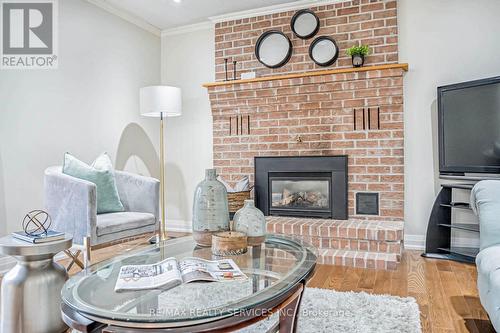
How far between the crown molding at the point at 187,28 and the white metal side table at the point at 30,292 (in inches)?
132

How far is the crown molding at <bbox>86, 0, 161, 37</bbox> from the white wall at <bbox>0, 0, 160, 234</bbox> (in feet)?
0.16

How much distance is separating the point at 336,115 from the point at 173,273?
282 cm

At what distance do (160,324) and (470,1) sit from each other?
3784mm

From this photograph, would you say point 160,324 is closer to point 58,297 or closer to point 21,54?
point 58,297

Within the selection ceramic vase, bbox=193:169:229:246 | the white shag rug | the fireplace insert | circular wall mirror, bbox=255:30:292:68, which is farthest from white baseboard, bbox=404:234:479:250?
ceramic vase, bbox=193:169:229:246

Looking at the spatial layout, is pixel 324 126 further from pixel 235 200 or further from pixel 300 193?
pixel 235 200

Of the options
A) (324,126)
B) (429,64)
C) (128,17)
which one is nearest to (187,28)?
(128,17)

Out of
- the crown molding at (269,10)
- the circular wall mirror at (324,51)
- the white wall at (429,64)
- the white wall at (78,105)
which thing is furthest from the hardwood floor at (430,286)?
the crown molding at (269,10)

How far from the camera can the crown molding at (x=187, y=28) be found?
4421 mm

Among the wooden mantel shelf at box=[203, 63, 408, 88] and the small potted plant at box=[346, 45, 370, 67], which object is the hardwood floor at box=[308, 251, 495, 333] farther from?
the small potted plant at box=[346, 45, 370, 67]

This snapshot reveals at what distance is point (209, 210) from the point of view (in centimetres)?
173

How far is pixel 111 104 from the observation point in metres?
3.94

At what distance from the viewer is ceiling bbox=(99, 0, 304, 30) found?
3.86 metres

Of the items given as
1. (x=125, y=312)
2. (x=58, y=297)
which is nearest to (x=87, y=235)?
(x=58, y=297)
